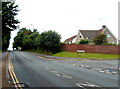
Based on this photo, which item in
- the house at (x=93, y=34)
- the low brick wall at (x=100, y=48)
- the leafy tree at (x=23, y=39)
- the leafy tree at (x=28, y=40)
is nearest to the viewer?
the low brick wall at (x=100, y=48)

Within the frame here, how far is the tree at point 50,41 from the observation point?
54.0 m

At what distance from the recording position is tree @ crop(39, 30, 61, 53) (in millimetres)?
54019

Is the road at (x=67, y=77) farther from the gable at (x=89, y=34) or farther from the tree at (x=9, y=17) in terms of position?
the gable at (x=89, y=34)

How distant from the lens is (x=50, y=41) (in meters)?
53.9

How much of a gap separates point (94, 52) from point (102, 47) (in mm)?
2414

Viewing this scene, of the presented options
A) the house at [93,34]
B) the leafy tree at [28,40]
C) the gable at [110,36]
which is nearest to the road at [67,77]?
the house at [93,34]

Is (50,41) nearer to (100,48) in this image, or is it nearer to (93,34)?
(100,48)

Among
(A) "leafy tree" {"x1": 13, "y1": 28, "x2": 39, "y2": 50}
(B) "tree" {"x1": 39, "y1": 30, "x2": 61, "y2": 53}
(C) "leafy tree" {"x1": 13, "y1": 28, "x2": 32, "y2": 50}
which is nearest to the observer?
(B) "tree" {"x1": 39, "y1": 30, "x2": 61, "y2": 53}

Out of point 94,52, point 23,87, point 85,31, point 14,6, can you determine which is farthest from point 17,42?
point 23,87

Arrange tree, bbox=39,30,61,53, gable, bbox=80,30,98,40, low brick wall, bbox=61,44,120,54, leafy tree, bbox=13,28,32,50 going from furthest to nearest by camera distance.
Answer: leafy tree, bbox=13,28,32,50
gable, bbox=80,30,98,40
tree, bbox=39,30,61,53
low brick wall, bbox=61,44,120,54

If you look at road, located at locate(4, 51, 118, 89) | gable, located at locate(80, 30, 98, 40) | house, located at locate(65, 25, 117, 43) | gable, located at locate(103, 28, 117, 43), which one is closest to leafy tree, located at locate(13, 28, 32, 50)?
house, located at locate(65, 25, 117, 43)

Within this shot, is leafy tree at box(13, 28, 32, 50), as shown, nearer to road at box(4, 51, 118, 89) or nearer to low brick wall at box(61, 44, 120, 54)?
low brick wall at box(61, 44, 120, 54)

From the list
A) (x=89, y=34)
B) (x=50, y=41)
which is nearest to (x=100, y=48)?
(x=50, y=41)

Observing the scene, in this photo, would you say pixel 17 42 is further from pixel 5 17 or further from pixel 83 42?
pixel 5 17
